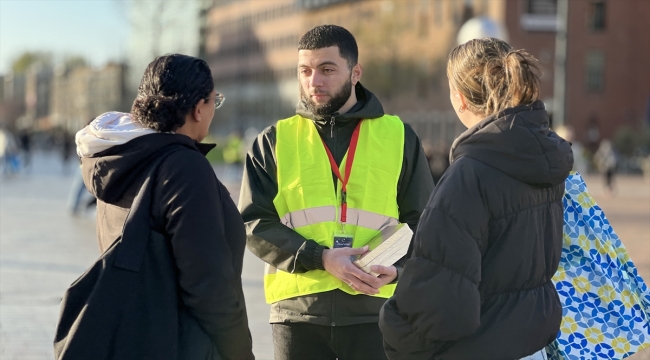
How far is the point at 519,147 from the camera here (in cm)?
314

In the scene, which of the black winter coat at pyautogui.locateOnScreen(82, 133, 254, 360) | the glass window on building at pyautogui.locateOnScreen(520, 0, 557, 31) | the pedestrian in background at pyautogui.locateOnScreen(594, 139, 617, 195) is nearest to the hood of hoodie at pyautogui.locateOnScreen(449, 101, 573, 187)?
the black winter coat at pyautogui.locateOnScreen(82, 133, 254, 360)

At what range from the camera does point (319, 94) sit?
4.26m

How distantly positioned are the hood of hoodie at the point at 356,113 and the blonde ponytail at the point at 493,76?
3.17 ft

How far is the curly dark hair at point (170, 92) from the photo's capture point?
134 inches

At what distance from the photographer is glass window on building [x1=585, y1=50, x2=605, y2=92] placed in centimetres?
5869

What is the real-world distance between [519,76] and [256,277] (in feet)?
29.0

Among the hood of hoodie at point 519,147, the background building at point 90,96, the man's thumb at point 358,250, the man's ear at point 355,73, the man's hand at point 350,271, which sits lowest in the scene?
the background building at point 90,96

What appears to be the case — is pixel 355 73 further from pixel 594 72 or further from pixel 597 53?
pixel 597 53

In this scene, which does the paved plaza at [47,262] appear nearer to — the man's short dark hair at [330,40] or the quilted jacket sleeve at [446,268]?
the man's short dark hair at [330,40]

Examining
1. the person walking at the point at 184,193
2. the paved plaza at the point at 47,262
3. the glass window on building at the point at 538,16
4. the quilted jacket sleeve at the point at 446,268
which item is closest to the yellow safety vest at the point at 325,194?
the person walking at the point at 184,193

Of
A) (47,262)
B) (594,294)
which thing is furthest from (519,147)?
(47,262)

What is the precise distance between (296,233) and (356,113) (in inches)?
21.9

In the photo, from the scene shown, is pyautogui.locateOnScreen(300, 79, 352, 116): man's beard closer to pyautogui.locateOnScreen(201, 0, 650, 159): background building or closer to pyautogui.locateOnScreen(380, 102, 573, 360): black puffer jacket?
pyautogui.locateOnScreen(380, 102, 573, 360): black puffer jacket

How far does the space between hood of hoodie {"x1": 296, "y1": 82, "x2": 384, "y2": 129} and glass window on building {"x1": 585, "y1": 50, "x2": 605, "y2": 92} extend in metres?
56.5
